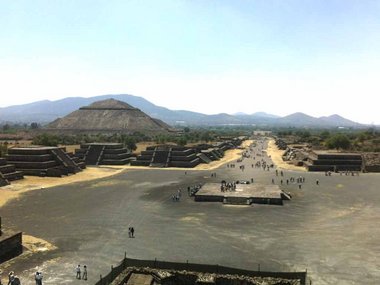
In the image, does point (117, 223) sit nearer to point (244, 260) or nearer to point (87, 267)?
point (87, 267)

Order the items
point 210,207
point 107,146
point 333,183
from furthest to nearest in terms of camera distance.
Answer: point 107,146, point 333,183, point 210,207

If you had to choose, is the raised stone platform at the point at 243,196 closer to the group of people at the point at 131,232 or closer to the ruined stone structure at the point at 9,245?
the group of people at the point at 131,232

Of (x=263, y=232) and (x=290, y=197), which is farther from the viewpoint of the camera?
(x=290, y=197)

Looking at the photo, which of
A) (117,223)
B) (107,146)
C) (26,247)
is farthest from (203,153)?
(26,247)

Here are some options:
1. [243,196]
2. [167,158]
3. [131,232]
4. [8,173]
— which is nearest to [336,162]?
[167,158]

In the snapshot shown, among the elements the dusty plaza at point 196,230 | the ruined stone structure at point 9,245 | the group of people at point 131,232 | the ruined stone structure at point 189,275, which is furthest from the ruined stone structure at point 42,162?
the ruined stone structure at point 189,275

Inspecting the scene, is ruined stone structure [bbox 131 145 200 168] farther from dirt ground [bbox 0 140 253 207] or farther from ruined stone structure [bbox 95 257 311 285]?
ruined stone structure [bbox 95 257 311 285]
